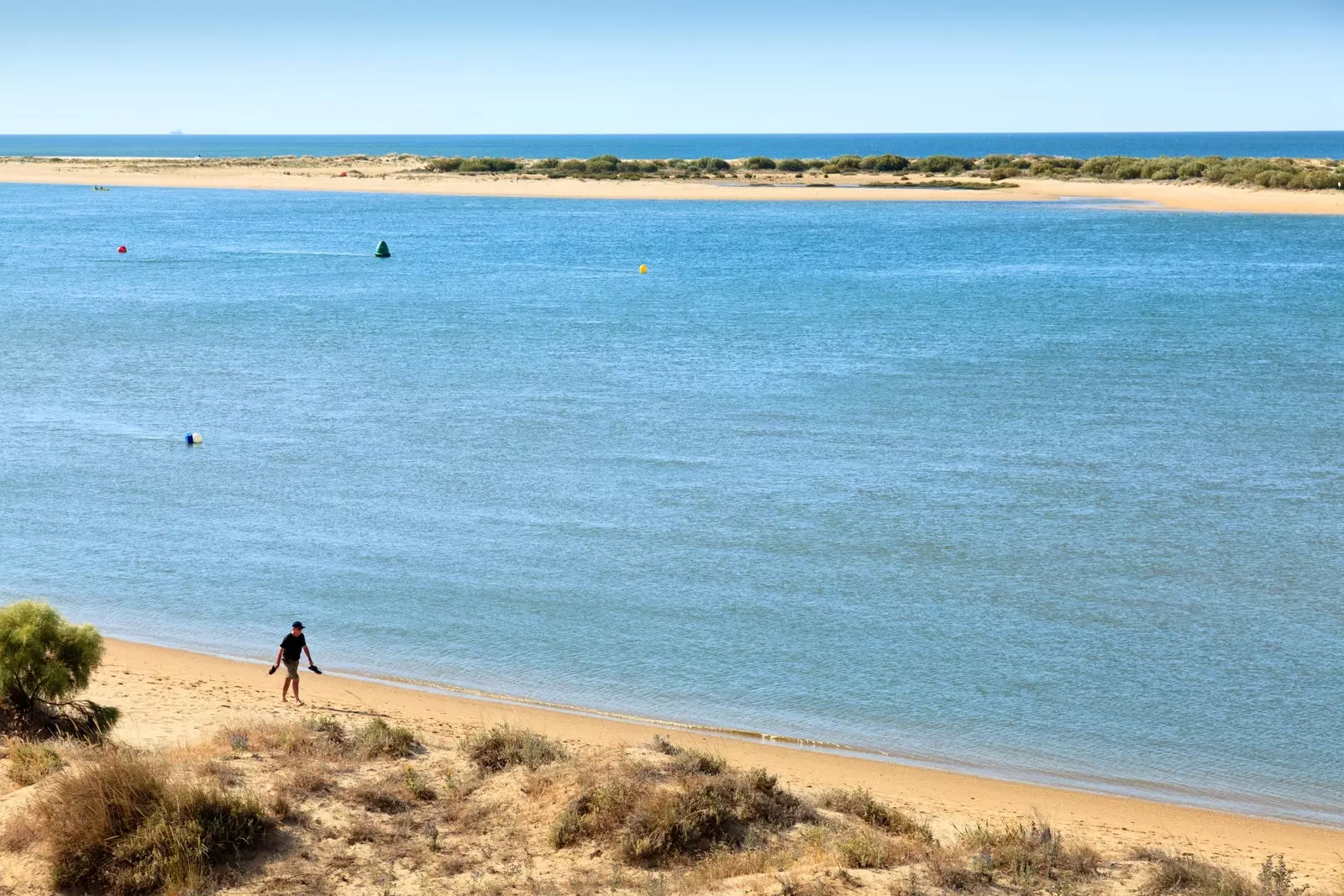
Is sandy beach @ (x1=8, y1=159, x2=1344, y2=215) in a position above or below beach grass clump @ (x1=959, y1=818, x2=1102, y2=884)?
above

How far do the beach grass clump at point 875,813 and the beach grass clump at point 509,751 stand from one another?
2.36m

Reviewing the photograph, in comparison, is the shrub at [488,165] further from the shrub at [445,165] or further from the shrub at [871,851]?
the shrub at [871,851]

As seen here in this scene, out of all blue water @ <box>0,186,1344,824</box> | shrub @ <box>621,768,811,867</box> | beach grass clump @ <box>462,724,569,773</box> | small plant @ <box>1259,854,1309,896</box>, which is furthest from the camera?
blue water @ <box>0,186,1344,824</box>

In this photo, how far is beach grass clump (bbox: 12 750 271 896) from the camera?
30.0 ft

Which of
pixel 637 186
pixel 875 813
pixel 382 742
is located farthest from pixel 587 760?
pixel 637 186

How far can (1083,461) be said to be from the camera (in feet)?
78.5

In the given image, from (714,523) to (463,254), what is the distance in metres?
46.0

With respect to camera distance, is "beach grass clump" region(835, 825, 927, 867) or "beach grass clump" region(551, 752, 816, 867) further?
"beach grass clump" region(551, 752, 816, 867)

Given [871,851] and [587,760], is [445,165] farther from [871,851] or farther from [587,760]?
[871,851]

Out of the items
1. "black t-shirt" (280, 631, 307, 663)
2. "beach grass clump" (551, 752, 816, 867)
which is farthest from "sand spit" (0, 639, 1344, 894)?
"black t-shirt" (280, 631, 307, 663)

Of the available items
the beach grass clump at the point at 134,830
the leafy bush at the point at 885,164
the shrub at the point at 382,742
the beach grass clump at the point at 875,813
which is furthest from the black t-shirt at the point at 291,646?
the leafy bush at the point at 885,164

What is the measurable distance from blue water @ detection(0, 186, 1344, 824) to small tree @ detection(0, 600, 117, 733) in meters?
3.95

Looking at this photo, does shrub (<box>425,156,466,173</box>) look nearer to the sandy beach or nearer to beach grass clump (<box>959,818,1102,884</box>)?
the sandy beach

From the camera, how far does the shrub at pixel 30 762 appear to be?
10.4m
